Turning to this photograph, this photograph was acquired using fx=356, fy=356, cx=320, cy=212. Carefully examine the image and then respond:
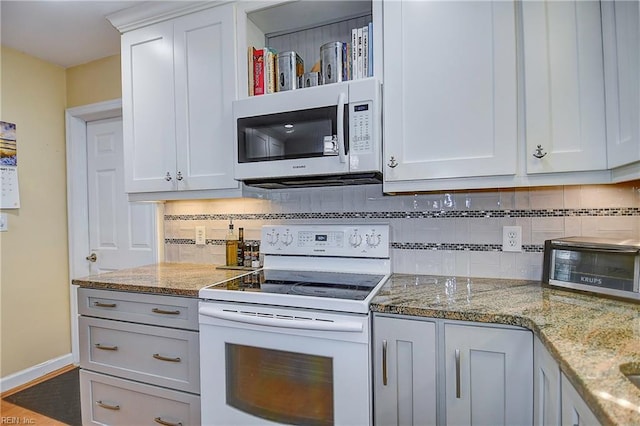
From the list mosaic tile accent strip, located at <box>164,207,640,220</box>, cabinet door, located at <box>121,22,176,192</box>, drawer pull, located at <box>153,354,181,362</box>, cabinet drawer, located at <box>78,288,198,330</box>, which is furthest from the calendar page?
drawer pull, located at <box>153,354,181,362</box>

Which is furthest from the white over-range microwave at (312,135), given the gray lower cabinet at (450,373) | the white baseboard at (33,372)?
the white baseboard at (33,372)

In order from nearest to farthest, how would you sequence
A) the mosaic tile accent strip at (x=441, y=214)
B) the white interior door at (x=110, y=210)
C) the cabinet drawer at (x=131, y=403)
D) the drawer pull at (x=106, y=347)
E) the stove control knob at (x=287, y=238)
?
the mosaic tile accent strip at (x=441, y=214)
the cabinet drawer at (x=131, y=403)
the drawer pull at (x=106, y=347)
the stove control knob at (x=287, y=238)
the white interior door at (x=110, y=210)

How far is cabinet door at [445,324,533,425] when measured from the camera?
1146 millimetres

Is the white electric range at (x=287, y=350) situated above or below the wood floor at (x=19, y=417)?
above

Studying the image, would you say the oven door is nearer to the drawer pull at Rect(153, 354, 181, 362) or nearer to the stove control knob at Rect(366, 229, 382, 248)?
the drawer pull at Rect(153, 354, 181, 362)

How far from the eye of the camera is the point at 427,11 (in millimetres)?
1517

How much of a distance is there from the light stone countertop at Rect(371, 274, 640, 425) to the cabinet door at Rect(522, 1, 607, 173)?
1.64 feet

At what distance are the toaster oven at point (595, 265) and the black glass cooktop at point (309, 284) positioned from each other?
73 cm

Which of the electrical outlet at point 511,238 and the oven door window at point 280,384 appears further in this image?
the electrical outlet at point 511,238

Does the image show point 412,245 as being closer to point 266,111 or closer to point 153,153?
point 266,111

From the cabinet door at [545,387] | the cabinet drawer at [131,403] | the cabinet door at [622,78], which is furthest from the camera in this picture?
the cabinet drawer at [131,403]

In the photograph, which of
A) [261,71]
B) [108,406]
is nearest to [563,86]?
[261,71]

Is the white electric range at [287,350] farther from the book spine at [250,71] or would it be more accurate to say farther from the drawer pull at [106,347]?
the book spine at [250,71]

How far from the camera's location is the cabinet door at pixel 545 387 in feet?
3.13
